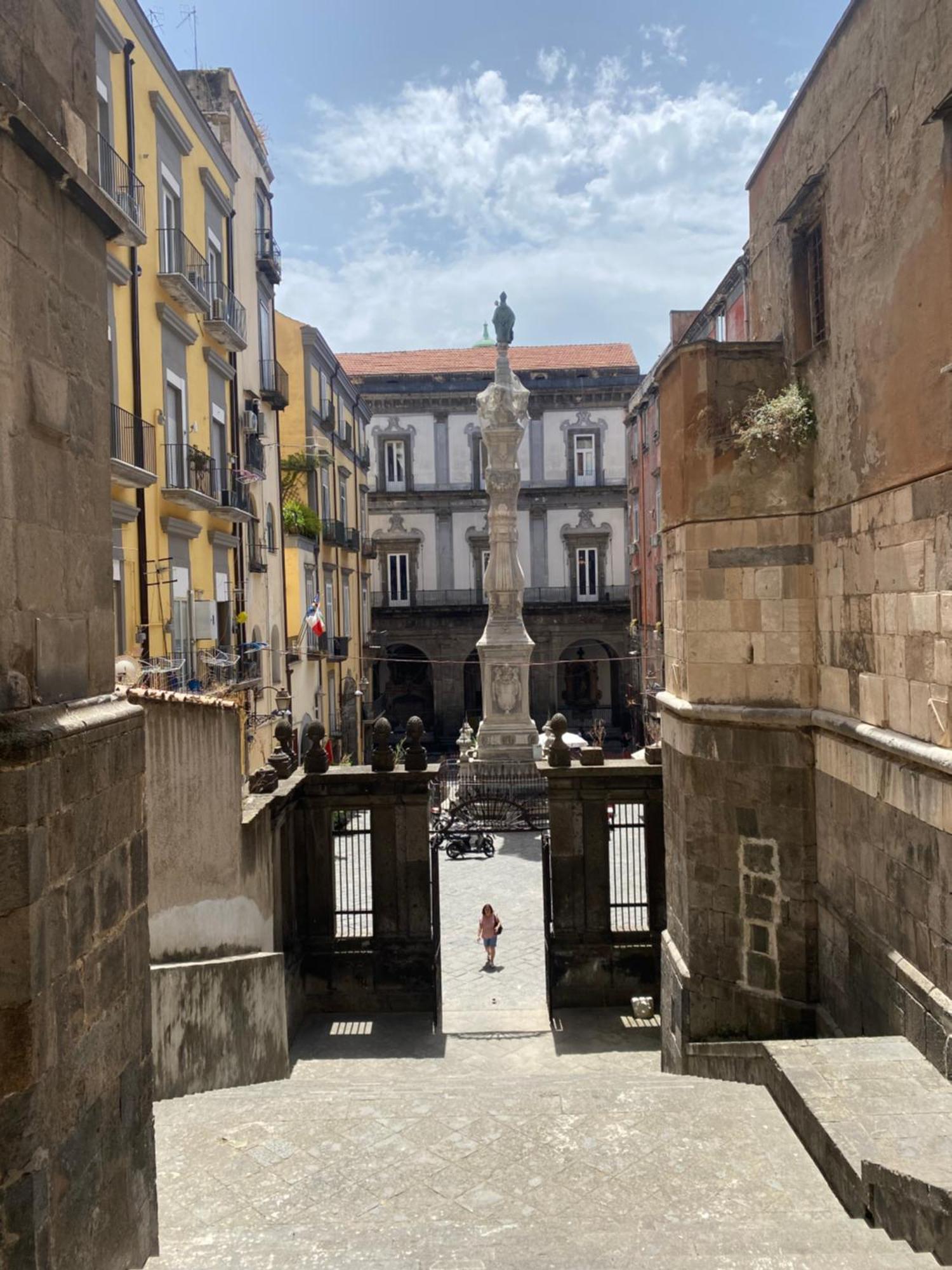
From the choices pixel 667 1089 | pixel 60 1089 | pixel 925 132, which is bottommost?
pixel 667 1089

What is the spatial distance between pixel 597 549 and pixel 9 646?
37.0 m

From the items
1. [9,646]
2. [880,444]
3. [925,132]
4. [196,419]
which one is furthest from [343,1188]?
[196,419]

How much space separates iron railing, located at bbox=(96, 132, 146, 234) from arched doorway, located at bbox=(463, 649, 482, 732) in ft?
87.4

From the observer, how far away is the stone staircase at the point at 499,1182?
14.9 ft

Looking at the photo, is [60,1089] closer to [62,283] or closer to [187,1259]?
[187,1259]

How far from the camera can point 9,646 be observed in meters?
3.36

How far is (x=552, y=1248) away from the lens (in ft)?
15.2

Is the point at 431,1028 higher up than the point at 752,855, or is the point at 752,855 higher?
the point at 752,855

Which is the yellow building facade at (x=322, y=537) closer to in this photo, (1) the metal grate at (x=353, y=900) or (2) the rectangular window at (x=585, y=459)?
(1) the metal grate at (x=353, y=900)

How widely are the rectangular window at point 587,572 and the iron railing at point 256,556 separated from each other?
19.8 m

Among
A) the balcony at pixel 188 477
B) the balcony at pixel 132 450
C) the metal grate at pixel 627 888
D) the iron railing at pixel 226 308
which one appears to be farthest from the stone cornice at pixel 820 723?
the iron railing at pixel 226 308

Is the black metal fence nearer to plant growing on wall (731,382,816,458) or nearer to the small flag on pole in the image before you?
the small flag on pole

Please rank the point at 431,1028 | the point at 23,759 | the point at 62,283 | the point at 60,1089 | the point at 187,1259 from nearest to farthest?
1. the point at 23,759
2. the point at 60,1089
3. the point at 62,283
4. the point at 187,1259
5. the point at 431,1028

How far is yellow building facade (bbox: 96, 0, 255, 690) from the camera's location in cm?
1307
